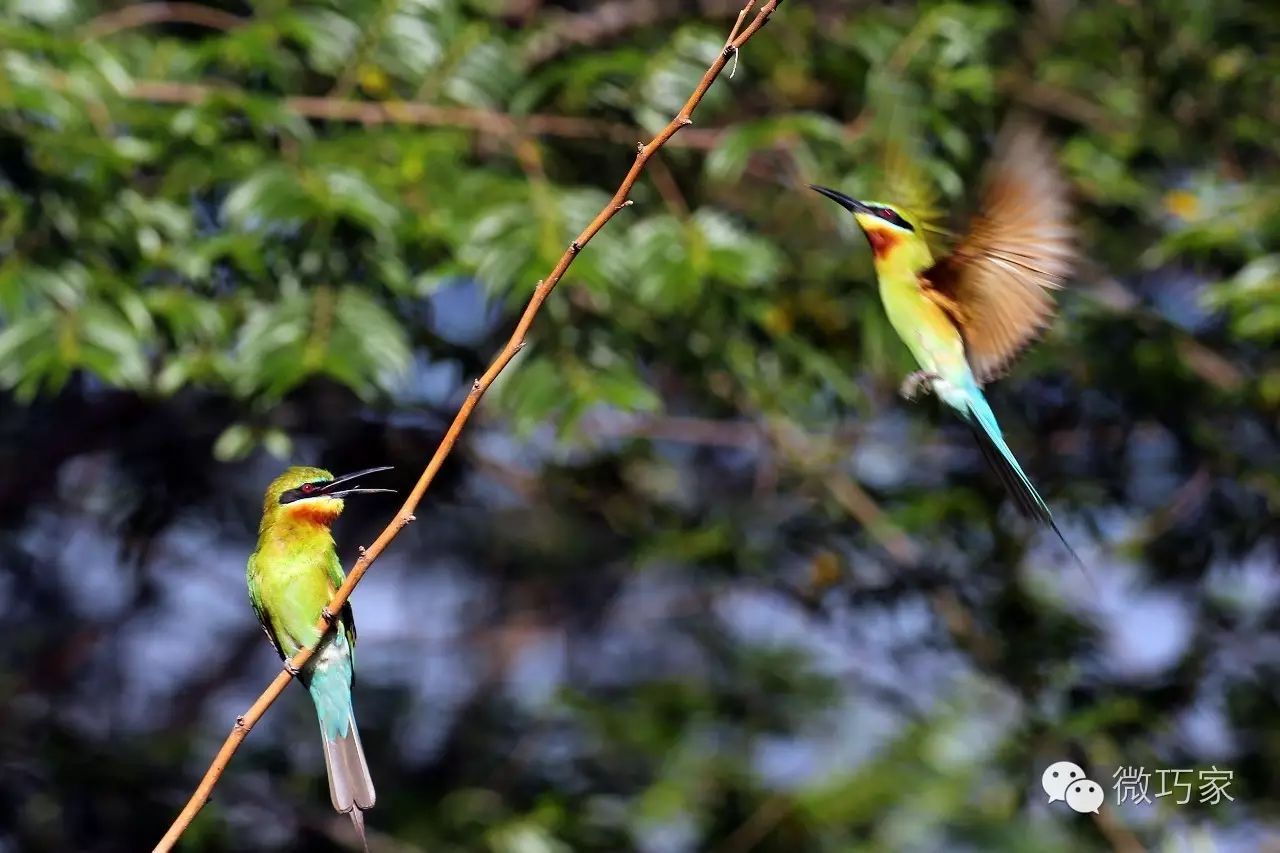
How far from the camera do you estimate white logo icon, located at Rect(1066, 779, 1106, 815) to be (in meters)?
4.41

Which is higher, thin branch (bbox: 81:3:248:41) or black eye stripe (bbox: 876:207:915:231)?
black eye stripe (bbox: 876:207:915:231)

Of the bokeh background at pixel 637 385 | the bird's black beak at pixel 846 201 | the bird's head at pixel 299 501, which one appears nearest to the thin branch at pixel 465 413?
the bird's black beak at pixel 846 201

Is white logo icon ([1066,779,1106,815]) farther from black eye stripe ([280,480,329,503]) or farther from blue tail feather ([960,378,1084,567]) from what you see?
black eye stripe ([280,480,329,503])

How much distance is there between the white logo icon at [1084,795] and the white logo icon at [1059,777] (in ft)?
0.05

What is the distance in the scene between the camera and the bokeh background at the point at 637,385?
3826 millimetres

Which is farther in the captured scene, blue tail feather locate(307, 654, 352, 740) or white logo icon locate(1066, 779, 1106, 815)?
white logo icon locate(1066, 779, 1106, 815)

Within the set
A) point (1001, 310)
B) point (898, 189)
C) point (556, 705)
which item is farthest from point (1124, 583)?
point (1001, 310)

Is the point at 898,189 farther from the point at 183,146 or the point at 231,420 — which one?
the point at 231,420

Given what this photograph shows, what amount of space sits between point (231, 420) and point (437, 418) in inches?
22.6

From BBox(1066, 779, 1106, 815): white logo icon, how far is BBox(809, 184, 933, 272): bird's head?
2314mm

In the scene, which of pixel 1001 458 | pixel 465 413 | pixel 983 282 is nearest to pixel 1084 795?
pixel 1001 458

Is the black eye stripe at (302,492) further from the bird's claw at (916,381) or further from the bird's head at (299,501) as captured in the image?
the bird's claw at (916,381)

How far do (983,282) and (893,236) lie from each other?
0.56 feet

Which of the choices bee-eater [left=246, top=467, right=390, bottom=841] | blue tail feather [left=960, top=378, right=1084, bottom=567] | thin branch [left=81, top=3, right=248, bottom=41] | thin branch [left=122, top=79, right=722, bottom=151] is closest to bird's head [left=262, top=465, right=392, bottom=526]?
bee-eater [left=246, top=467, right=390, bottom=841]
